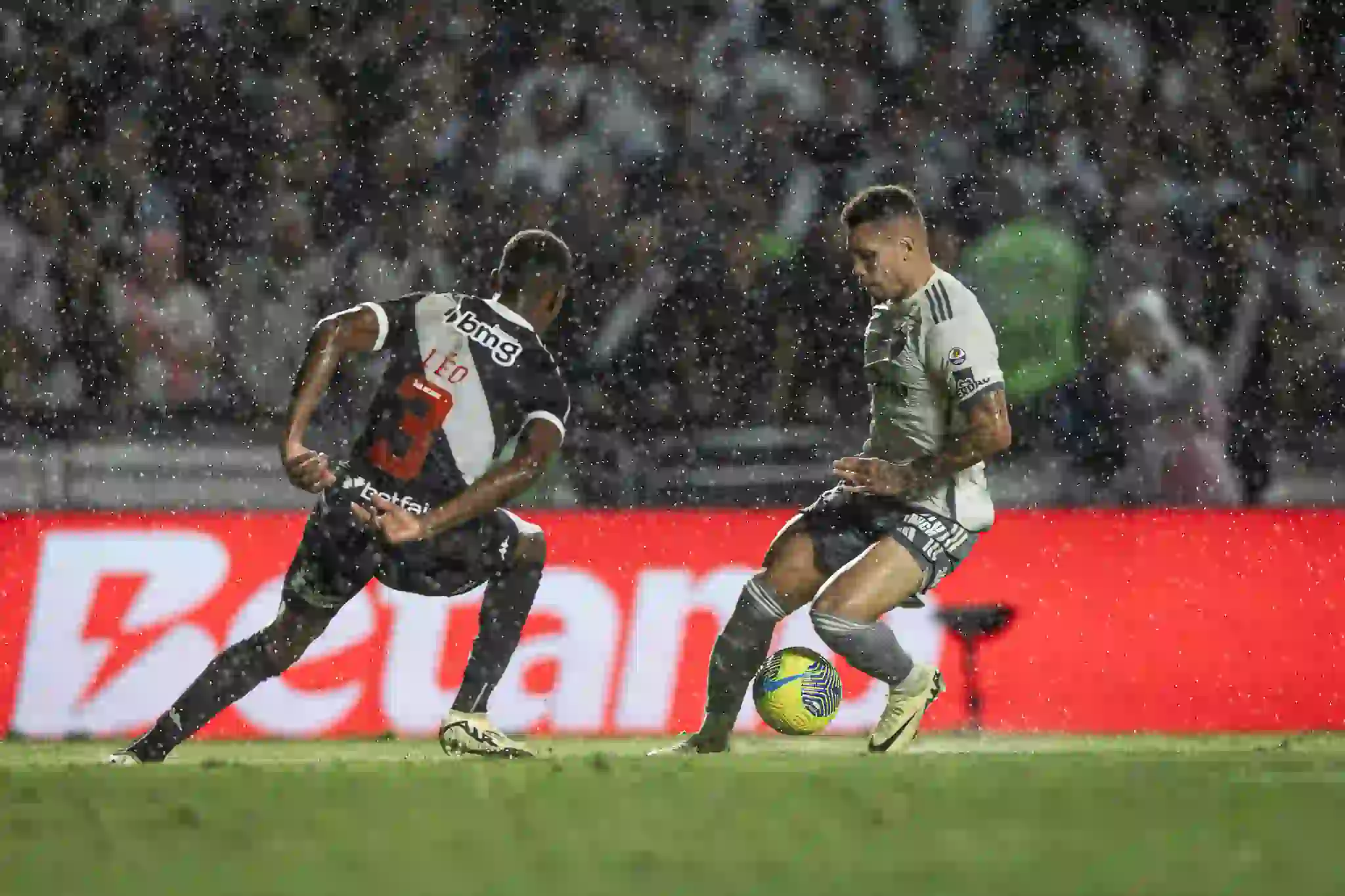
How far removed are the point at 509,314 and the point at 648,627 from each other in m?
2.72

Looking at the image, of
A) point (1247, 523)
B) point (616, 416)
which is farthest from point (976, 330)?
point (616, 416)

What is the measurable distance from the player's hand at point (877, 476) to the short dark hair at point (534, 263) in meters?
1.18

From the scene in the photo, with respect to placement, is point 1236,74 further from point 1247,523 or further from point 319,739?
point 319,739

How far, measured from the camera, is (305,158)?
442 inches

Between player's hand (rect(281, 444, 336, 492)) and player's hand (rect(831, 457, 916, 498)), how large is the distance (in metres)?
1.56

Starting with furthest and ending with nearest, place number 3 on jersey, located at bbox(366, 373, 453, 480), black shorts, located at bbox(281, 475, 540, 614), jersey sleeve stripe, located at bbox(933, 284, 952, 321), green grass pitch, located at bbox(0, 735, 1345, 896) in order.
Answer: number 3 on jersey, located at bbox(366, 373, 453, 480), black shorts, located at bbox(281, 475, 540, 614), jersey sleeve stripe, located at bbox(933, 284, 952, 321), green grass pitch, located at bbox(0, 735, 1345, 896)

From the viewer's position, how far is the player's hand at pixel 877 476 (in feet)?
20.0

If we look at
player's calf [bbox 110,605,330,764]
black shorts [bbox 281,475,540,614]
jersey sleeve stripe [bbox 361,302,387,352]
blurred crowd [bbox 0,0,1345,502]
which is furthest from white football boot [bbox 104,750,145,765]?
blurred crowd [bbox 0,0,1345,502]

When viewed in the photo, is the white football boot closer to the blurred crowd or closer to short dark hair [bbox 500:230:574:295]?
short dark hair [bbox 500:230:574:295]

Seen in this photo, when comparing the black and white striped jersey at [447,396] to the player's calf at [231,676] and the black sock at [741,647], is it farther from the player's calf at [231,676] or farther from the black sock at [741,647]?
the black sock at [741,647]

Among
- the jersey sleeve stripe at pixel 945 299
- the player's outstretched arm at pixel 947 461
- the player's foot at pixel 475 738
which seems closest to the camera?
the player's outstretched arm at pixel 947 461

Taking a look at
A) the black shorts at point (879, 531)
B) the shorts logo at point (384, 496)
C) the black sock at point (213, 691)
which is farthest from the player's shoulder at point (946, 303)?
the black sock at point (213, 691)

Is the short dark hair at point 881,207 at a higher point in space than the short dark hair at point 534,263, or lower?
higher

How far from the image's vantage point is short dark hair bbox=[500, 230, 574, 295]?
652 cm
